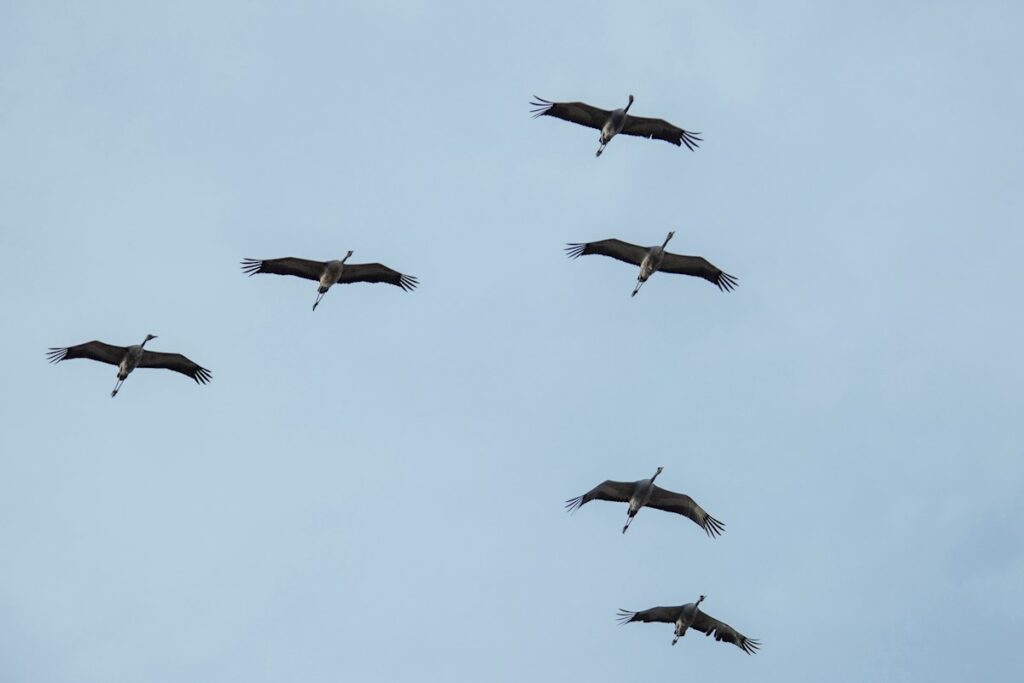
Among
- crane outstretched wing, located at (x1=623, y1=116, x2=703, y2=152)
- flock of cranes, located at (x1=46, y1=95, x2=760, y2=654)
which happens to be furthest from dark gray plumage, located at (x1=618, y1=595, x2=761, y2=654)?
crane outstretched wing, located at (x1=623, y1=116, x2=703, y2=152)

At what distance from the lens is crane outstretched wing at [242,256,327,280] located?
62300mm

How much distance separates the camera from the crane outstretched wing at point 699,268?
206ft

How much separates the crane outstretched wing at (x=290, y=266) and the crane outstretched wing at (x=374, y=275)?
1.10m

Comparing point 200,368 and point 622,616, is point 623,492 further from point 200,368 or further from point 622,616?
point 200,368

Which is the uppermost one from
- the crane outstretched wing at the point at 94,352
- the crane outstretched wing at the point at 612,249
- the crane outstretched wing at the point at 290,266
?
the crane outstretched wing at the point at 612,249

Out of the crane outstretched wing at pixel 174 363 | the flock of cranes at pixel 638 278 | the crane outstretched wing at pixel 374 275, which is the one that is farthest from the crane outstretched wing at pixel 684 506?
the crane outstretched wing at pixel 174 363

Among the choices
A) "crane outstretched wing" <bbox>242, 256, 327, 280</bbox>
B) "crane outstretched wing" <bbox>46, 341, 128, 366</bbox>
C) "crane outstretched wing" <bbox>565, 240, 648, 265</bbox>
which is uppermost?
"crane outstretched wing" <bbox>565, 240, 648, 265</bbox>

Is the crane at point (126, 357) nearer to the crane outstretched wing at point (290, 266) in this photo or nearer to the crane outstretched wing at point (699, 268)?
the crane outstretched wing at point (290, 266)

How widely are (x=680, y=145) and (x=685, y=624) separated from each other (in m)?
19.5

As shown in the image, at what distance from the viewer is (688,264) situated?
63250 millimetres

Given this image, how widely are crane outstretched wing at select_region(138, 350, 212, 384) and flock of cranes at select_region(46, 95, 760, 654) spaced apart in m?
0.08

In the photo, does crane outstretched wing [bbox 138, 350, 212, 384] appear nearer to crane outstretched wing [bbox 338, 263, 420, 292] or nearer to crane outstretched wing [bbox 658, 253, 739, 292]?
crane outstretched wing [bbox 338, 263, 420, 292]

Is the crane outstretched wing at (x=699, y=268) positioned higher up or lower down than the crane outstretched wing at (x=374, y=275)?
higher up

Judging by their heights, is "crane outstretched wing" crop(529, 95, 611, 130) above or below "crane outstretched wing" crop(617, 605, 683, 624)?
above
